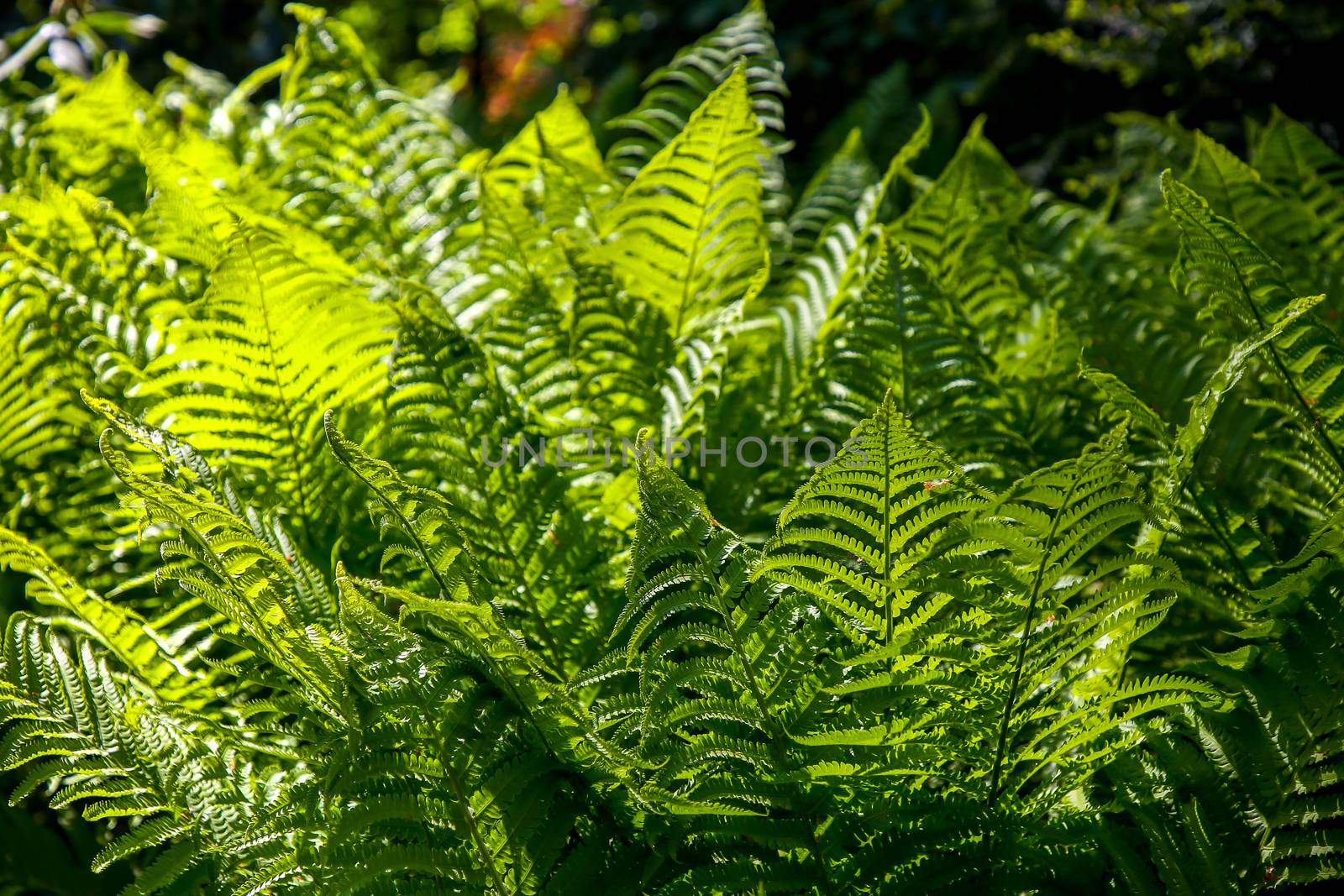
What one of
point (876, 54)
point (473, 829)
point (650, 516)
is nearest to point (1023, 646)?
point (650, 516)

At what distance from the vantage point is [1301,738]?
2.58 ft

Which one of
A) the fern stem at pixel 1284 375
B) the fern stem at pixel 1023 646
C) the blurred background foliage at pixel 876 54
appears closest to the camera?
the fern stem at pixel 1023 646

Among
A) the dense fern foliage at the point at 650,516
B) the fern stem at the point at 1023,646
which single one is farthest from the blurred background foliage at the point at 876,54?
the fern stem at the point at 1023,646

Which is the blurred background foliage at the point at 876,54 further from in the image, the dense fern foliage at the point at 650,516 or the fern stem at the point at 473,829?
the fern stem at the point at 473,829

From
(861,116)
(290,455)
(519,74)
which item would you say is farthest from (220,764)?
(519,74)

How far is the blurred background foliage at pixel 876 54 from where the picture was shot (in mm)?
1901

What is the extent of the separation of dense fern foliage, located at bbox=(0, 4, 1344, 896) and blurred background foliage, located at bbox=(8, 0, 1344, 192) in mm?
402

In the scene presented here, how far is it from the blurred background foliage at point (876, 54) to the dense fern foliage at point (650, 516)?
0.40 metres

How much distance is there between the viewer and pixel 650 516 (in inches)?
28.3

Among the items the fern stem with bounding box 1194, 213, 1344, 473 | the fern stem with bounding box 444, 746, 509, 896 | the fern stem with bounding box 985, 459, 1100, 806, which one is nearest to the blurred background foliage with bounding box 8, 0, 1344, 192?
the fern stem with bounding box 1194, 213, 1344, 473

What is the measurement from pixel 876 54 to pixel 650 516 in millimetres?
2674

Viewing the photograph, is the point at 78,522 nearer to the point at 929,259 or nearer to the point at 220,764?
the point at 220,764

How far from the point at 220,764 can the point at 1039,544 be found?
0.65 metres

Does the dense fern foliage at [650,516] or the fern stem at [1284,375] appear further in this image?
the fern stem at [1284,375]
